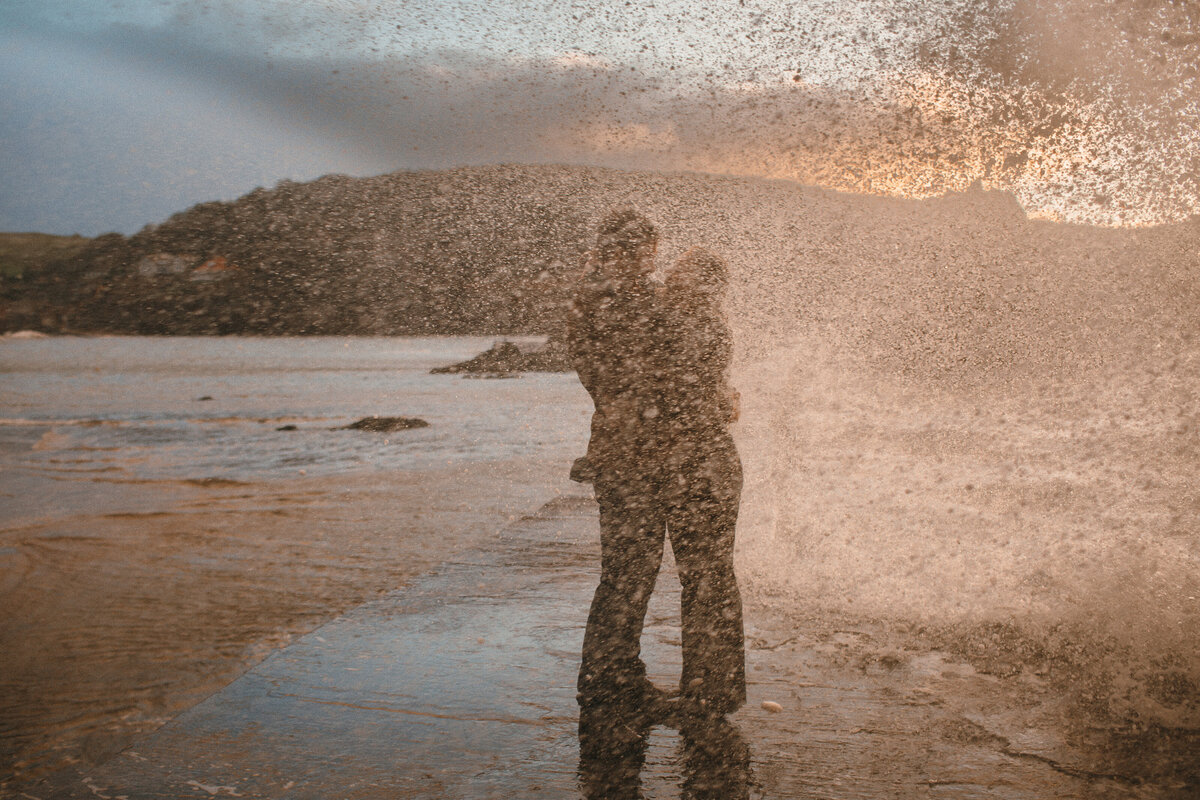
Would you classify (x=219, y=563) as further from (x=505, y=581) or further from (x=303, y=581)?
(x=505, y=581)

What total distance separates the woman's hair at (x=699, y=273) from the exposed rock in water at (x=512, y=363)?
5182 cm

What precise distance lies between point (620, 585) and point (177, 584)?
11.0 ft

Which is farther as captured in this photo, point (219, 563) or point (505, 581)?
point (219, 563)

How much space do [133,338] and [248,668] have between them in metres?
135

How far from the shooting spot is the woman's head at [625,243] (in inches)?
92.2

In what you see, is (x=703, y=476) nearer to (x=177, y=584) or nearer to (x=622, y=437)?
(x=622, y=437)

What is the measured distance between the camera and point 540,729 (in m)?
2.67

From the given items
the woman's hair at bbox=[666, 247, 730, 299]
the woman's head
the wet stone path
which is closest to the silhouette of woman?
the woman's hair at bbox=[666, 247, 730, 299]

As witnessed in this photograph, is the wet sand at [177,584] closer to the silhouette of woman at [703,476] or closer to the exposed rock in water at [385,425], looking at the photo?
the silhouette of woman at [703,476]

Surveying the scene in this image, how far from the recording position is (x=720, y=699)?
2.65 metres

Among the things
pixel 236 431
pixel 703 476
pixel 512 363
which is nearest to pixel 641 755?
pixel 703 476

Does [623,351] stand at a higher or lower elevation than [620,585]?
higher

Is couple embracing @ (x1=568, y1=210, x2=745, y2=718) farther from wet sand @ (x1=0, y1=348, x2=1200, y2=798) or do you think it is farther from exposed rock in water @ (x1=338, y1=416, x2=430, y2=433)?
exposed rock in water @ (x1=338, y1=416, x2=430, y2=433)

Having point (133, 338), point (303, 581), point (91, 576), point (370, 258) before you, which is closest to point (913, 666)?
point (303, 581)
